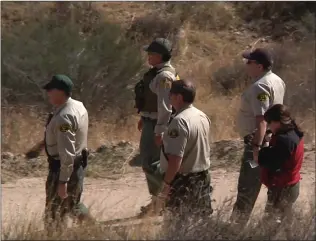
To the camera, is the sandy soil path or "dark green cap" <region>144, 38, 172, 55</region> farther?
the sandy soil path

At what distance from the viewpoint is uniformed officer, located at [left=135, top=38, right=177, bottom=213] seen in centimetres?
640

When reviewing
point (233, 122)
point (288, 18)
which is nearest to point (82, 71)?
point (233, 122)

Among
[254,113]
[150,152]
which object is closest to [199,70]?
[150,152]

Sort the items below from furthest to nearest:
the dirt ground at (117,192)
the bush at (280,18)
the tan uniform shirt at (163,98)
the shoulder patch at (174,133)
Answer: the bush at (280,18)
the dirt ground at (117,192)
the tan uniform shirt at (163,98)
the shoulder patch at (174,133)

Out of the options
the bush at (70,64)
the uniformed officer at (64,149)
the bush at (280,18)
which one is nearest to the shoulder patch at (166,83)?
the uniformed officer at (64,149)

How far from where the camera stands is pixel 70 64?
14.0 meters

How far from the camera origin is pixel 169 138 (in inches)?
218

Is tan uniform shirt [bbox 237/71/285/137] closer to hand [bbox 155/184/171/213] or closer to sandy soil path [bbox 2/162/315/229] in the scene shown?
hand [bbox 155/184/171/213]

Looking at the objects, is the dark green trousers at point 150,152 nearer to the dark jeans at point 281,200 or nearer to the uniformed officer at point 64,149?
the uniformed officer at point 64,149

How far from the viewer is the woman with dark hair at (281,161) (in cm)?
562

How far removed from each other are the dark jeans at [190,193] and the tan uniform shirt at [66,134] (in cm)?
82

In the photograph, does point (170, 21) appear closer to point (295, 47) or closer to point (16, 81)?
point (295, 47)

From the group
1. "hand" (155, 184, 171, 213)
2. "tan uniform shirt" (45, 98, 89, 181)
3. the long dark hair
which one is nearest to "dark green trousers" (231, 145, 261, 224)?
the long dark hair

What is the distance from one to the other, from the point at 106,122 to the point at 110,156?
10.7 ft
